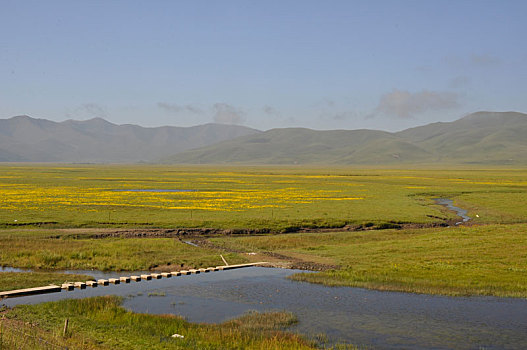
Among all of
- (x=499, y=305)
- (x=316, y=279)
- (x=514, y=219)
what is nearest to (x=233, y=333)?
(x=316, y=279)

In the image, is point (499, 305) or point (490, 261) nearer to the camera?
point (499, 305)

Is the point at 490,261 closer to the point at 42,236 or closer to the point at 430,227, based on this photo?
the point at 430,227

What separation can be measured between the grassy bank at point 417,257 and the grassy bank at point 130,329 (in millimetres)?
9304

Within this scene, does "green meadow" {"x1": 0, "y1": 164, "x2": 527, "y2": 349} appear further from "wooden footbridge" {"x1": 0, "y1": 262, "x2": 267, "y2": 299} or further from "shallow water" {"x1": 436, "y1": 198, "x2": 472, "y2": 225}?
"wooden footbridge" {"x1": 0, "y1": 262, "x2": 267, "y2": 299}

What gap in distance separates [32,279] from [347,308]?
59.8 feet

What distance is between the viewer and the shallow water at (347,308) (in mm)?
20438

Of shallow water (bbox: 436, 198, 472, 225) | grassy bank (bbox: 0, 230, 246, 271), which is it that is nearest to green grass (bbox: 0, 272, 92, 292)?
grassy bank (bbox: 0, 230, 246, 271)

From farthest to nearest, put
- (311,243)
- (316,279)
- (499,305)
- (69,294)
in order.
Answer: (311,243) < (316,279) < (69,294) < (499,305)

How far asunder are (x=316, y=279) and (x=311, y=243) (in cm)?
1389

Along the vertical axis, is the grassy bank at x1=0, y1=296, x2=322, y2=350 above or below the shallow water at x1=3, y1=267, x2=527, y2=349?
above

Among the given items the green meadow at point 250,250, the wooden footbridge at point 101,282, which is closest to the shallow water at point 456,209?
the green meadow at point 250,250

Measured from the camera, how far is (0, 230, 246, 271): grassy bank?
34.0m

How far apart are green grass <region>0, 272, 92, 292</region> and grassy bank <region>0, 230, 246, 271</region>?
3179 millimetres

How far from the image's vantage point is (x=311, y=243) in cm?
4397
